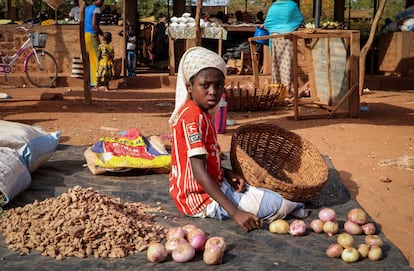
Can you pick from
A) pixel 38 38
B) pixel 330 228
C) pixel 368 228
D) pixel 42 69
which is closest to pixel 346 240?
pixel 330 228

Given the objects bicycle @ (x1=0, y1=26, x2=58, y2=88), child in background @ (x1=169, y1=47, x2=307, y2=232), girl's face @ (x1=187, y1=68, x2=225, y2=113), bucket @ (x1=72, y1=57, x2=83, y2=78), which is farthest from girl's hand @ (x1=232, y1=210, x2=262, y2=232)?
bucket @ (x1=72, y1=57, x2=83, y2=78)

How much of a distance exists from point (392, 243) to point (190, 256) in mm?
1216

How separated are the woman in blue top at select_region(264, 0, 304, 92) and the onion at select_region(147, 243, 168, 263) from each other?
6.66 meters

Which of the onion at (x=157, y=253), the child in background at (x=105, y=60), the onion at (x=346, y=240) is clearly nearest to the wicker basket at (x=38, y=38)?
the child in background at (x=105, y=60)

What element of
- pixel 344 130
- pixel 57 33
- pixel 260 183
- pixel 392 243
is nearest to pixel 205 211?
pixel 260 183

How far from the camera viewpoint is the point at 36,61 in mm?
11281

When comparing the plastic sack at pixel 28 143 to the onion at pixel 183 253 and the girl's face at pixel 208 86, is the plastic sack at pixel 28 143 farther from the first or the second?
the onion at pixel 183 253

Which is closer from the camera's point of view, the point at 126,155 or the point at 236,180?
the point at 236,180

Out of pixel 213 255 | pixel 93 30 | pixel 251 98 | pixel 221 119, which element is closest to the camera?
pixel 213 255

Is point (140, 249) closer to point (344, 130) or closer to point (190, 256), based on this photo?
point (190, 256)

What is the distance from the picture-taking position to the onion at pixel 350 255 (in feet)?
8.82

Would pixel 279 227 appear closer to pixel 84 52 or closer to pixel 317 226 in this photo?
pixel 317 226

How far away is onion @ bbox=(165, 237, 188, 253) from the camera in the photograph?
2707 mm

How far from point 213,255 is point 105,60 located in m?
8.15
